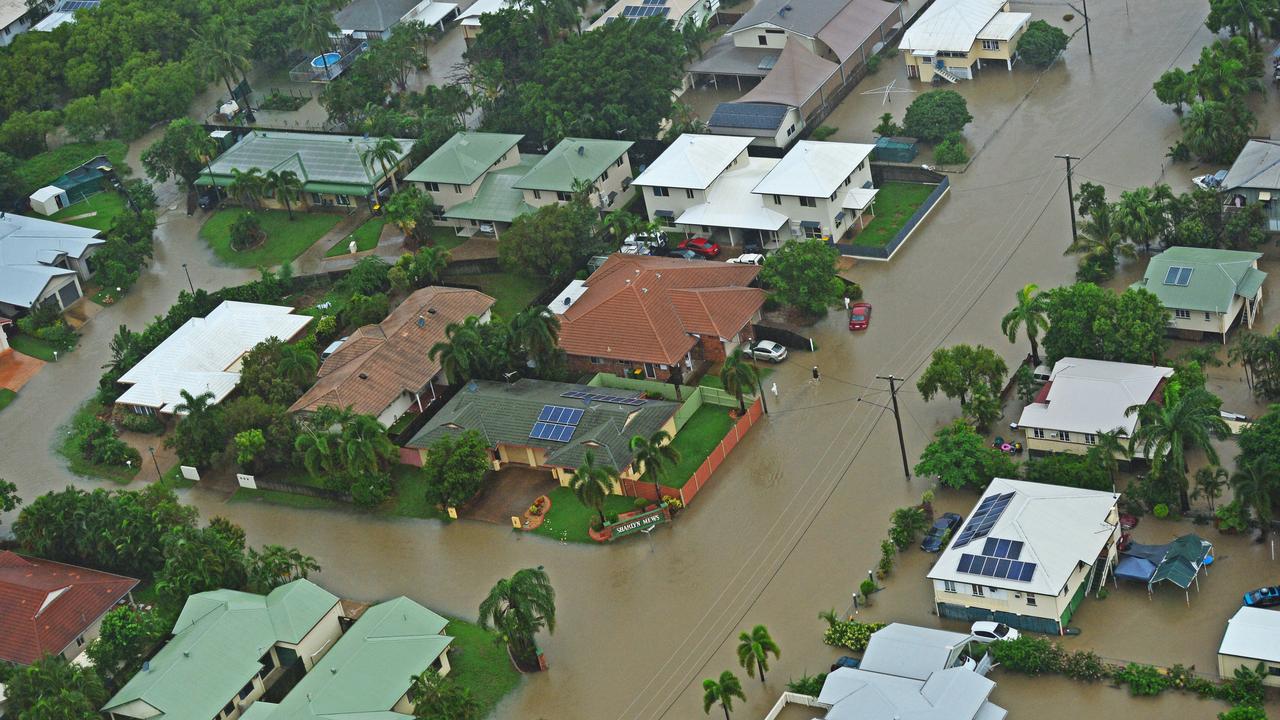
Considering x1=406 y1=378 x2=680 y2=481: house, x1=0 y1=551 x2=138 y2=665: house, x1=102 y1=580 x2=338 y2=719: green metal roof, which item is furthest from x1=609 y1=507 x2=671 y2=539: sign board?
x1=0 y1=551 x2=138 y2=665: house

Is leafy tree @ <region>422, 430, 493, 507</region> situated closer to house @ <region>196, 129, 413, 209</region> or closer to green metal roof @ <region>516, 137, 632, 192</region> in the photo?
green metal roof @ <region>516, 137, 632, 192</region>

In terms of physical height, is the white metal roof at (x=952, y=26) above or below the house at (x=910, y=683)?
above

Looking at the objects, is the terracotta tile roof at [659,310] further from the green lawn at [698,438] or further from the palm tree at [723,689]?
the palm tree at [723,689]

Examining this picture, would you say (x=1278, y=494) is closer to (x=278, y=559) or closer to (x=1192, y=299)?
(x=1192, y=299)

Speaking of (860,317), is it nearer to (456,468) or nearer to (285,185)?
(456,468)

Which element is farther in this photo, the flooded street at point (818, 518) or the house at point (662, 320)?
the house at point (662, 320)

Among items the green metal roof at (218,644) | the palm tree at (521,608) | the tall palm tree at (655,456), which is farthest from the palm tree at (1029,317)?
the green metal roof at (218,644)
